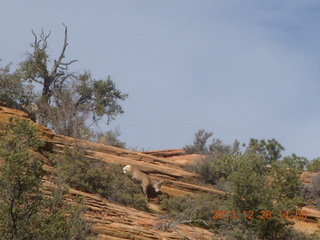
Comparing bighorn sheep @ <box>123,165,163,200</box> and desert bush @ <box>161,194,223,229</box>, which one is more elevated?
bighorn sheep @ <box>123,165,163,200</box>

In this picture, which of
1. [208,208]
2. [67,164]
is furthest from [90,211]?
[208,208]

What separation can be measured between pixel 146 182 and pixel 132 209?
241 cm

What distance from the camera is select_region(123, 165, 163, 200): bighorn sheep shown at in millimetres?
17188

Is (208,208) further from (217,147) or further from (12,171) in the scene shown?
(217,147)

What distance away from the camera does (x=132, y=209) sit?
1502 cm

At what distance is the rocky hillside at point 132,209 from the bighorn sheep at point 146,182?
508 millimetres

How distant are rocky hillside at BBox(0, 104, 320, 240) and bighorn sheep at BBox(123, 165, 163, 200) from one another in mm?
508

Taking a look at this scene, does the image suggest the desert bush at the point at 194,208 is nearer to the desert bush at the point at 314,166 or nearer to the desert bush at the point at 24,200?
the desert bush at the point at 24,200

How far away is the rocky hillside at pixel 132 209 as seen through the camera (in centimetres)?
1292
